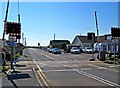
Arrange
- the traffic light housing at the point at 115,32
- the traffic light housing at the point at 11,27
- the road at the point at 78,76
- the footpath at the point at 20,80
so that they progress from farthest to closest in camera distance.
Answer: the traffic light housing at the point at 115,32 < the traffic light housing at the point at 11,27 < the road at the point at 78,76 < the footpath at the point at 20,80

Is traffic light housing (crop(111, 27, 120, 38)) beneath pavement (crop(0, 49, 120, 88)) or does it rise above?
above

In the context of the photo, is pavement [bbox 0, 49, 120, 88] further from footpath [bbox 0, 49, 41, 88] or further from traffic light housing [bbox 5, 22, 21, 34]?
traffic light housing [bbox 5, 22, 21, 34]

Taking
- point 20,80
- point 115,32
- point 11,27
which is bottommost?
point 20,80

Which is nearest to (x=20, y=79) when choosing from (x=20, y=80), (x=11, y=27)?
(x=20, y=80)

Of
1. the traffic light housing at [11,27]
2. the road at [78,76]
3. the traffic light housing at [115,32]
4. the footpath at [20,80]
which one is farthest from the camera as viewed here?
the traffic light housing at [115,32]

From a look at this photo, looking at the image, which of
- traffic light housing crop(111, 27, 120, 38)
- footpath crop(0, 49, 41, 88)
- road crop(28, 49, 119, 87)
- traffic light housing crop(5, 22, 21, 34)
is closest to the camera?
footpath crop(0, 49, 41, 88)

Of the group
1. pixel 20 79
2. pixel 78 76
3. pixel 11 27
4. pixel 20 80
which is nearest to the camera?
pixel 20 80

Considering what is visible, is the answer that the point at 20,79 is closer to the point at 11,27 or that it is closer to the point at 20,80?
the point at 20,80

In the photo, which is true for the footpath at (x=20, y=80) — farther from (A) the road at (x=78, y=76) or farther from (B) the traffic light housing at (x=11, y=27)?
(B) the traffic light housing at (x=11, y=27)

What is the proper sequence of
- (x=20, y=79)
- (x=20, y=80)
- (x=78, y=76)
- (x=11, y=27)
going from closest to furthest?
1. (x=20, y=80)
2. (x=20, y=79)
3. (x=78, y=76)
4. (x=11, y=27)

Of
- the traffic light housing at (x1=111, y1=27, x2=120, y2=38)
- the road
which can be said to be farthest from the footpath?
the traffic light housing at (x1=111, y1=27, x2=120, y2=38)

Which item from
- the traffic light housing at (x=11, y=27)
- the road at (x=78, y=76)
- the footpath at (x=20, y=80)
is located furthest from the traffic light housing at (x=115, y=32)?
the footpath at (x=20, y=80)

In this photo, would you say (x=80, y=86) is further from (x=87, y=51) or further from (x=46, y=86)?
(x=87, y=51)

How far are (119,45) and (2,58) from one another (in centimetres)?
2526
